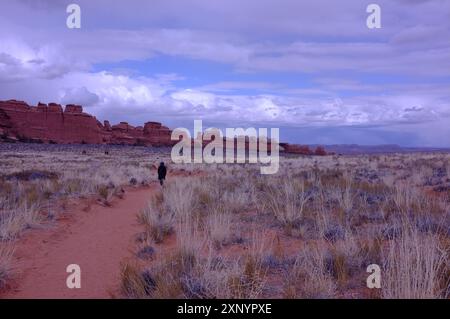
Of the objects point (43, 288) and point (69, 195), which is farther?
point (69, 195)

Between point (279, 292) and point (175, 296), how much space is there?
1.19 meters

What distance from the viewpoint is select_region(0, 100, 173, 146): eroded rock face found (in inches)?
3634

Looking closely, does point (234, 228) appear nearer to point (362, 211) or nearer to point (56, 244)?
point (362, 211)

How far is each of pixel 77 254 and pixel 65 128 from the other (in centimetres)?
9699

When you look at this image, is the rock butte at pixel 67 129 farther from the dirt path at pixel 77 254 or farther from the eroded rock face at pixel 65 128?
Answer: the dirt path at pixel 77 254

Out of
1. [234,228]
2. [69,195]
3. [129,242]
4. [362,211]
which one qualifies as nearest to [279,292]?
[234,228]

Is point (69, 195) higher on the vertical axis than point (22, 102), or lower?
lower

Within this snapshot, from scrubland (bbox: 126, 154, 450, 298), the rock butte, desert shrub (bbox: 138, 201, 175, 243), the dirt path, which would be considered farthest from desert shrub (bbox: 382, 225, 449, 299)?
the rock butte

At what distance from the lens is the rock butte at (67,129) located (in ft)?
303

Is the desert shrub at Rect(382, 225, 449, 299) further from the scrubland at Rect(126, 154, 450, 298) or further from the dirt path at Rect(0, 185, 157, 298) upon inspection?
the dirt path at Rect(0, 185, 157, 298)

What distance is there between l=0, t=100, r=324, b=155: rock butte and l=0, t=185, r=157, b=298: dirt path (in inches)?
3348

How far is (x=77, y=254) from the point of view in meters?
7.77
